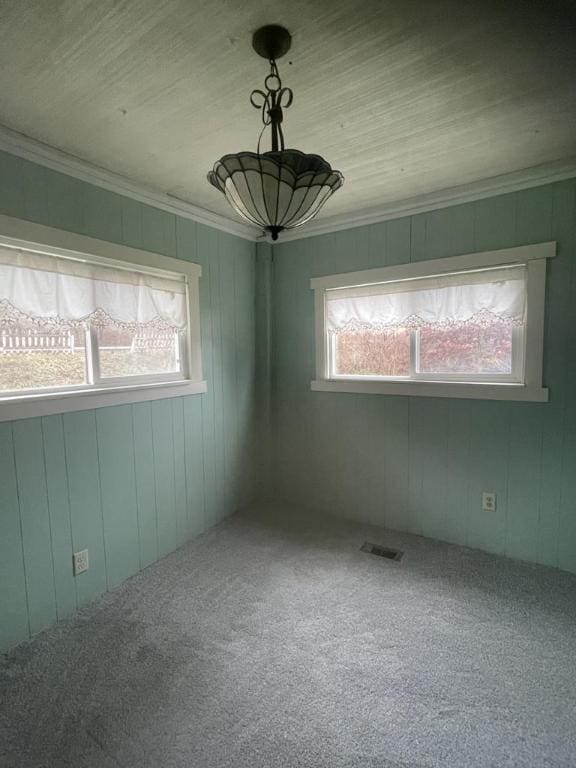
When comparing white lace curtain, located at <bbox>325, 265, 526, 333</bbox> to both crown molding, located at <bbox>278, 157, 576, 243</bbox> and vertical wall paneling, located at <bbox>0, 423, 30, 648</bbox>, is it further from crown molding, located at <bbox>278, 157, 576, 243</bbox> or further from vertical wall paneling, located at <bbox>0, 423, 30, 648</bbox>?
vertical wall paneling, located at <bbox>0, 423, 30, 648</bbox>

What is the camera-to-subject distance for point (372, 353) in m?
2.95

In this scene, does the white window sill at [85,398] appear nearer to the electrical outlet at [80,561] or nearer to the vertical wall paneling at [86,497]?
the vertical wall paneling at [86,497]

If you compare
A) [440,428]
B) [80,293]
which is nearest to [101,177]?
[80,293]

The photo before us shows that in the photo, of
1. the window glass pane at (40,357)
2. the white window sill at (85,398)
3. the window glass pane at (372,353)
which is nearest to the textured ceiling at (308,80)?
the window glass pane at (40,357)

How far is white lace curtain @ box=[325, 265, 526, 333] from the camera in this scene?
2.38 meters

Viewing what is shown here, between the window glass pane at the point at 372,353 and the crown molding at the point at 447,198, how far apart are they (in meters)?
0.86

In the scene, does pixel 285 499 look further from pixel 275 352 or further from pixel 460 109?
pixel 460 109

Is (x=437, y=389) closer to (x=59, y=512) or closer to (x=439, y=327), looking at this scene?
(x=439, y=327)

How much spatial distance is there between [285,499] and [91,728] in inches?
85.7

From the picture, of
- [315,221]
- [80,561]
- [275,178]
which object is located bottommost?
[80,561]

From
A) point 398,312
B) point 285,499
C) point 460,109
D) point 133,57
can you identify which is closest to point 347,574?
point 285,499

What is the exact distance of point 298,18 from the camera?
3.91 ft

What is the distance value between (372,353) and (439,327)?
538 millimetres

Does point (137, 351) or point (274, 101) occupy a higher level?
point (274, 101)
